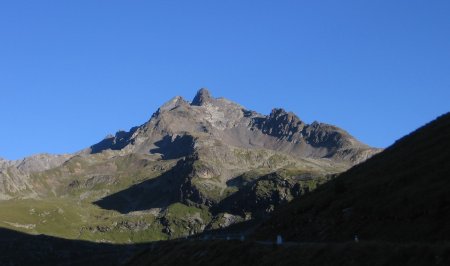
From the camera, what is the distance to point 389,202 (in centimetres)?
5828

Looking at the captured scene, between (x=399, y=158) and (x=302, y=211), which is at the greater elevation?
(x=399, y=158)

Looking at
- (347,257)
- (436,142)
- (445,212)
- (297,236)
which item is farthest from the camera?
(436,142)

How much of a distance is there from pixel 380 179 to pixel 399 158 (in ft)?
30.6

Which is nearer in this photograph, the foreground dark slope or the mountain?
the mountain

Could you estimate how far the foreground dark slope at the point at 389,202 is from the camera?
1943 inches

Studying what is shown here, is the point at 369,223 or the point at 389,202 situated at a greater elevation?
the point at 389,202

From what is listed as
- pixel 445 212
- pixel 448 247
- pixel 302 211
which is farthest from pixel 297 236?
pixel 448 247

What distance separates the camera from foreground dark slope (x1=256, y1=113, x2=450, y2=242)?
49344 millimetres

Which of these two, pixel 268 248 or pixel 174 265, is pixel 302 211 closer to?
pixel 174 265

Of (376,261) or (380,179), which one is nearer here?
(376,261)

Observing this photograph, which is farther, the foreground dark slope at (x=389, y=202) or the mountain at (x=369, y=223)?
the foreground dark slope at (x=389, y=202)

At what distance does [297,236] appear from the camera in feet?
221

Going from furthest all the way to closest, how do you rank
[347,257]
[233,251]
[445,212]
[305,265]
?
[233,251], [445,212], [305,265], [347,257]

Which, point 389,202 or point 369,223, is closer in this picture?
point 369,223
